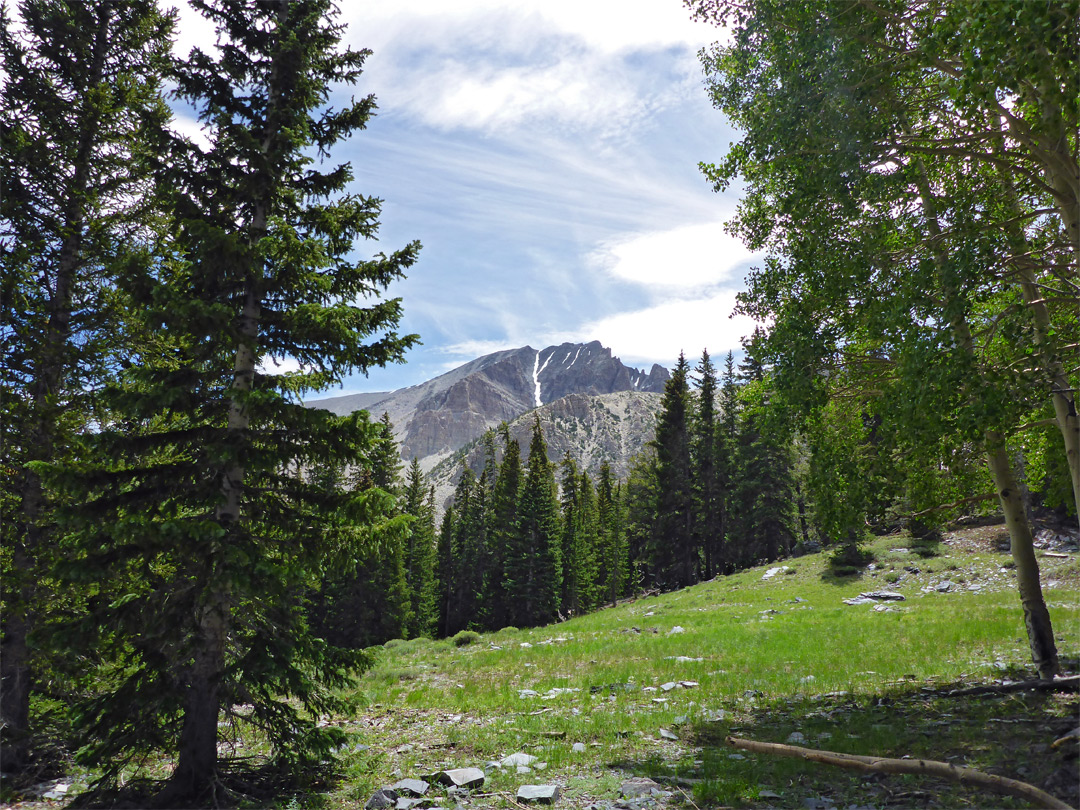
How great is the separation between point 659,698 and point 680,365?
4358cm

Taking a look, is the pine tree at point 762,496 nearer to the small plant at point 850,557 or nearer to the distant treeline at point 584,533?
the distant treeline at point 584,533

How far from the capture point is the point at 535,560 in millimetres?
50094

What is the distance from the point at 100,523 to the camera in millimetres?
7434

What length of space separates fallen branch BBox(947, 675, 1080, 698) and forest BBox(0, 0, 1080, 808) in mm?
993

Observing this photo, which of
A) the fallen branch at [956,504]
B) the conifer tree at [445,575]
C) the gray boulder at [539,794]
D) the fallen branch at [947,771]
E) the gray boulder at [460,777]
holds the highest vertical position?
the fallen branch at [956,504]

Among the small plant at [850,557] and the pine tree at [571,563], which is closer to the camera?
the small plant at [850,557]

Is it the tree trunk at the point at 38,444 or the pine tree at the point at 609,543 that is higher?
the tree trunk at the point at 38,444

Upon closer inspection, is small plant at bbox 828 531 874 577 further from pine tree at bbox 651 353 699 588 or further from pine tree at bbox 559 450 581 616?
pine tree at bbox 559 450 581 616

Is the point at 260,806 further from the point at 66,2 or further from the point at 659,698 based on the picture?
the point at 66,2

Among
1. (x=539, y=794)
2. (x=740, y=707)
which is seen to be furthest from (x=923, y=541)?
(x=539, y=794)

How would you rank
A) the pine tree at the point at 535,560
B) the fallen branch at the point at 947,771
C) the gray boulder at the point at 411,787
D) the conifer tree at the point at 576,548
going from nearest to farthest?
the fallen branch at the point at 947,771 < the gray boulder at the point at 411,787 < the pine tree at the point at 535,560 < the conifer tree at the point at 576,548

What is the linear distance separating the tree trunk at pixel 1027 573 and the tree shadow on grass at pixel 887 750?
1227 millimetres

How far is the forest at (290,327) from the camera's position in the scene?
A: 7359 mm

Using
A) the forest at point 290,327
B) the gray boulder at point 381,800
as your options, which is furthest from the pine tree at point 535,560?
the gray boulder at point 381,800
